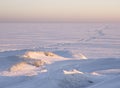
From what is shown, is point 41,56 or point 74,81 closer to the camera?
point 74,81

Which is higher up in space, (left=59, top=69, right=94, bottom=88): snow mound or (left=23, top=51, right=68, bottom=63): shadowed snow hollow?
(left=59, top=69, right=94, bottom=88): snow mound

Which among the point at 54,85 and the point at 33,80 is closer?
the point at 54,85

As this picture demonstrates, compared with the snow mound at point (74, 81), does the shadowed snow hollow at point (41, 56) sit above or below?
below

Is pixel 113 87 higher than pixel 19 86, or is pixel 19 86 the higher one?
pixel 113 87

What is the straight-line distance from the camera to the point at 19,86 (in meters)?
12.3

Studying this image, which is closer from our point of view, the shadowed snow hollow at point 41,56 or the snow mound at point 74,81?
the snow mound at point 74,81

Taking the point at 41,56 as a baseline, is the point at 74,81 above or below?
above

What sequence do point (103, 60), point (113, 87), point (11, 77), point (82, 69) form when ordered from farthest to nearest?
1. point (103, 60)
2. point (82, 69)
3. point (11, 77)
4. point (113, 87)

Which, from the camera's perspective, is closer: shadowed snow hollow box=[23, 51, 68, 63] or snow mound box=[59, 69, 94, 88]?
snow mound box=[59, 69, 94, 88]

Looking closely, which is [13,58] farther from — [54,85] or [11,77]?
[54,85]

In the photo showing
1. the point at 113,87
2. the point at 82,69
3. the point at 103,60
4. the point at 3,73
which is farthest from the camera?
the point at 103,60

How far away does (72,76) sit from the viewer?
12.3 metres

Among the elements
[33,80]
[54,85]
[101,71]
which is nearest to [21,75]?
[33,80]

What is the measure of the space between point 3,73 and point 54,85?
4.30 m
